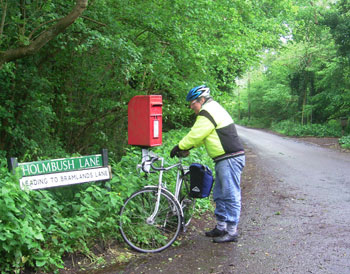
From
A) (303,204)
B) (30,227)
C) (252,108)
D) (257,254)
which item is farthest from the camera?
(252,108)

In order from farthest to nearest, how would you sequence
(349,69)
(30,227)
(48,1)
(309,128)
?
(309,128)
(349,69)
(48,1)
(30,227)

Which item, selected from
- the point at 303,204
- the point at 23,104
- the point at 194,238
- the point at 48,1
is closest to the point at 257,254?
the point at 194,238

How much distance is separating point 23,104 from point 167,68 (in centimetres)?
299

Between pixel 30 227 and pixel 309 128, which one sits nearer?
pixel 30 227

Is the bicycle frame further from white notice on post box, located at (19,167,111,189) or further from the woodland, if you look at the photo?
white notice on post box, located at (19,167,111,189)

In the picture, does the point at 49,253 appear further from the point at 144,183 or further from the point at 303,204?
the point at 303,204

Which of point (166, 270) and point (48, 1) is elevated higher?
point (48, 1)

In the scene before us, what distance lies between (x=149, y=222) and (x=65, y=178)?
1180 millimetres

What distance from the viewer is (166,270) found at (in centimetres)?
403

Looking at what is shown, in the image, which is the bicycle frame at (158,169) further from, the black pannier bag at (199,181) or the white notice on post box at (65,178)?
the white notice on post box at (65,178)

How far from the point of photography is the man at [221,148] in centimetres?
481

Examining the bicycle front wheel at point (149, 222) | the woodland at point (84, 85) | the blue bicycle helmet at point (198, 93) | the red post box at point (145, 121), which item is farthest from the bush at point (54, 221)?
the blue bicycle helmet at point (198, 93)

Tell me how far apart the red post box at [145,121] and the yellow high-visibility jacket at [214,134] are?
2.14ft

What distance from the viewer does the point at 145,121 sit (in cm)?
536
